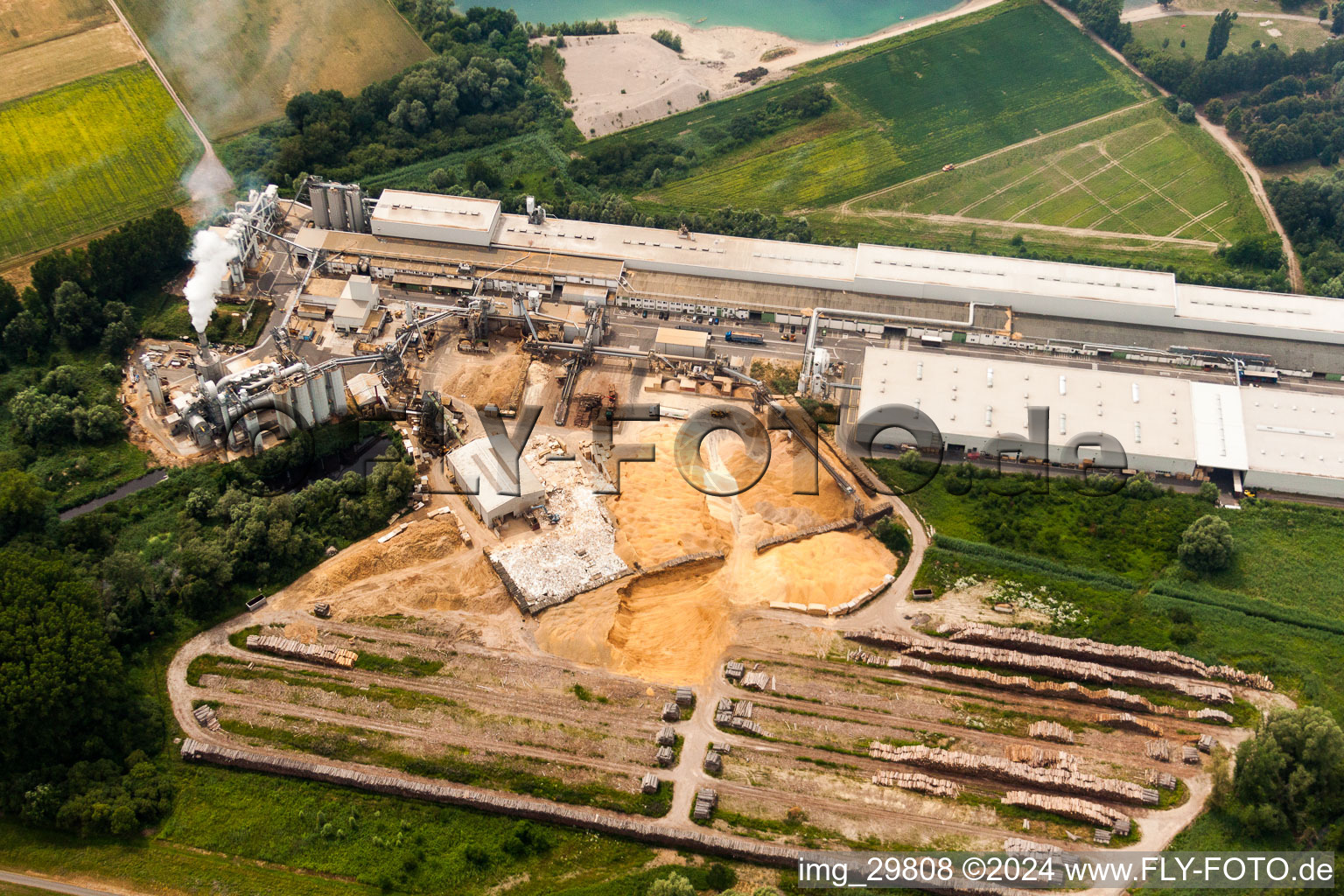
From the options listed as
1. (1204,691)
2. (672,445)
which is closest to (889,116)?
(672,445)

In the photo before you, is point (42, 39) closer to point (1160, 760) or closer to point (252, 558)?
point (252, 558)

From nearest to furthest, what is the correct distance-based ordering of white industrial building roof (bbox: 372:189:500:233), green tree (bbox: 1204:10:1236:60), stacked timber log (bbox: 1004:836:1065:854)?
stacked timber log (bbox: 1004:836:1065:854)
white industrial building roof (bbox: 372:189:500:233)
green tree (bbox: 1204:10:1236:60)

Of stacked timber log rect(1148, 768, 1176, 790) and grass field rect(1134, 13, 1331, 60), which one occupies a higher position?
grass field rect(1134, 13, 1331, 60)

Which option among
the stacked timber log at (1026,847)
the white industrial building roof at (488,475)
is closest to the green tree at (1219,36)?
the white industrial building roof at (488,475)

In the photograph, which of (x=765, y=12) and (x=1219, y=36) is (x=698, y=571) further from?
(x=1219, y=36)

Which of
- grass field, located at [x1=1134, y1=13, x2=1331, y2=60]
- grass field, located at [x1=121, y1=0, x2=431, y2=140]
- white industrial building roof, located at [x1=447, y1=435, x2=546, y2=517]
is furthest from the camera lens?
grass field, located at [x1=1134, y1=13, x2=1331, y2=60]

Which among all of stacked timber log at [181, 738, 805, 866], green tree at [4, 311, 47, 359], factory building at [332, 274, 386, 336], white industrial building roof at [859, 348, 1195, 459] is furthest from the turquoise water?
stacked timber log at [181, 738, 805, 866]

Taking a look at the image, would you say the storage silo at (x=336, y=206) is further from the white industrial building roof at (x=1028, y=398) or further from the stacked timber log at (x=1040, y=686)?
the stacked timber log at (x=1040, y=686)

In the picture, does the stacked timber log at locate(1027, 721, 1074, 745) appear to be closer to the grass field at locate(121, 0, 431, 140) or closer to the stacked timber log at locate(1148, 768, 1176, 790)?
the stacked timber log at locate(1148, 768, 1176, 790)
